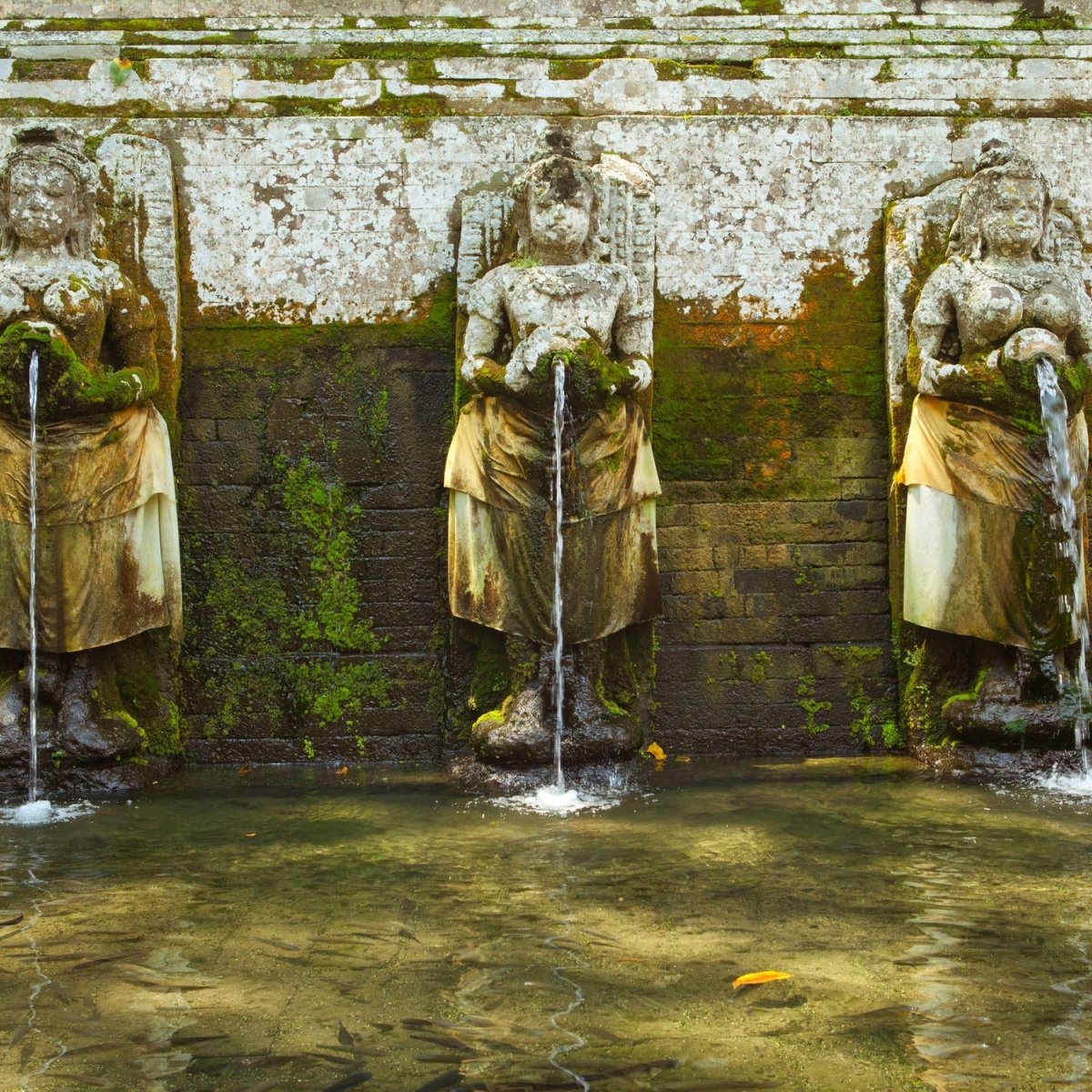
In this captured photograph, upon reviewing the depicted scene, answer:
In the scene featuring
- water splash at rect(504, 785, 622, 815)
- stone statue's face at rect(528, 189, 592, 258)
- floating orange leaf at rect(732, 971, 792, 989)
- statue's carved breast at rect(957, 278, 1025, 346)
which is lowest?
water splash at rect(504, 785, 622, 815)

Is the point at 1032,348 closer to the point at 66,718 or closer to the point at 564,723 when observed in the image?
the point at 564,723

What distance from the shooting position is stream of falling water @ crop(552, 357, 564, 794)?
609 centimetres

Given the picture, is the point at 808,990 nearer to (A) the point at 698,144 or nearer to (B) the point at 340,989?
(B) the point at 340,989

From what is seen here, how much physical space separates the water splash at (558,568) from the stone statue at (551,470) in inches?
1.1

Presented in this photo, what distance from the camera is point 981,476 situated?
20.9 feet

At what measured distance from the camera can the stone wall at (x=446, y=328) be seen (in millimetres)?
6766

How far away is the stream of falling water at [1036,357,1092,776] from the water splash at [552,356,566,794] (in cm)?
200

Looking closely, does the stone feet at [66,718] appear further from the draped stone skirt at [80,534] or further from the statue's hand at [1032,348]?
the statue's hand at [1032,348]

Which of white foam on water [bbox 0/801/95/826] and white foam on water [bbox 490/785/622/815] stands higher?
white foam on water [bbox 0/801/95/826]

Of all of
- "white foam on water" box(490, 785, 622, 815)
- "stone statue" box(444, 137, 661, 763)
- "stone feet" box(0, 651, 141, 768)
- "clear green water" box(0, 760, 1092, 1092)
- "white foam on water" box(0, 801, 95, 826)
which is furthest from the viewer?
"stone statue" box(444, 137, 661, 763)

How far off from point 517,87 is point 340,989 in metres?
4.73

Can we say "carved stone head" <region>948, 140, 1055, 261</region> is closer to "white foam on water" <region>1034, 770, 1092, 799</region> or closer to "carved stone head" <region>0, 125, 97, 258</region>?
"white foam on water" <region>1034, 770, 1092, 799</region>

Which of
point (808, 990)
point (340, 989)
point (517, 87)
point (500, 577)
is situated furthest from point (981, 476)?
point (340, 989)

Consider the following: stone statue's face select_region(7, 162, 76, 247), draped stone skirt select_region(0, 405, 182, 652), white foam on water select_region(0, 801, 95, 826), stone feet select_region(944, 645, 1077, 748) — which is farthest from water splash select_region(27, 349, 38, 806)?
stone feet select_region(944, 645, 1077, 748)
